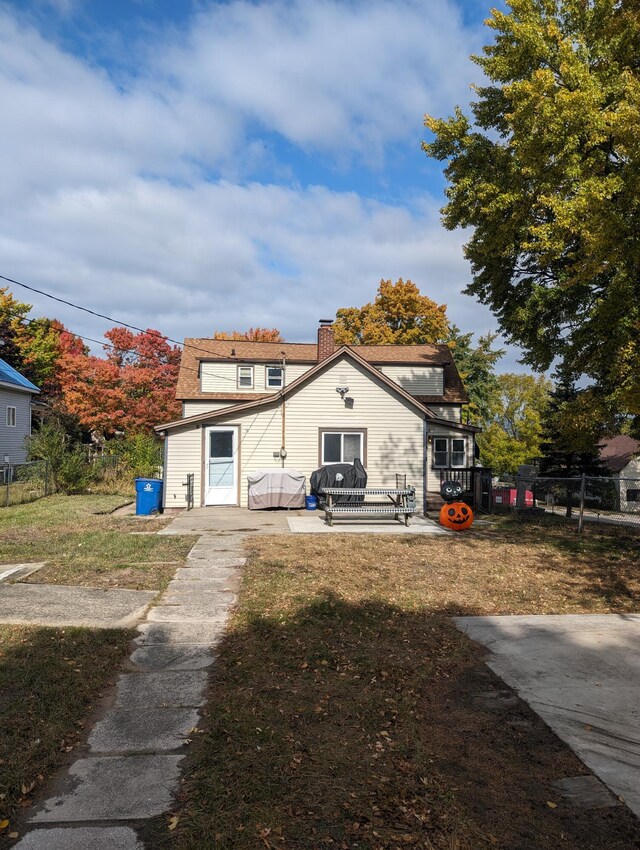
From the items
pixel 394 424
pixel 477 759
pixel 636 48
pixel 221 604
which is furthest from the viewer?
pixel 394 424

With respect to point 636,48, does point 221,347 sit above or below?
below

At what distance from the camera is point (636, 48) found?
1287cm

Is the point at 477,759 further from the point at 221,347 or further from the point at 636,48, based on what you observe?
the point at 221,347

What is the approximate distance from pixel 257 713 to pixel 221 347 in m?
21.2

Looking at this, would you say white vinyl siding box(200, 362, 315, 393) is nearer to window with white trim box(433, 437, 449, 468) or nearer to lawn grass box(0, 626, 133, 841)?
window with white trim box(433, 437, 449, 468)

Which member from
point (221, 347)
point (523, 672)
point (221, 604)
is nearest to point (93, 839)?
point (523, 672)

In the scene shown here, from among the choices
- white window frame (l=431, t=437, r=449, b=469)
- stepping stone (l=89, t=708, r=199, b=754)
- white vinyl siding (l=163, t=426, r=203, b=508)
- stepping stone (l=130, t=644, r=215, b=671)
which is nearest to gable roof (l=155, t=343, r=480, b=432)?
white vinyl siding (l=163, t=426, r=203, b=508)

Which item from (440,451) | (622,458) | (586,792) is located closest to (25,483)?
(440,451)

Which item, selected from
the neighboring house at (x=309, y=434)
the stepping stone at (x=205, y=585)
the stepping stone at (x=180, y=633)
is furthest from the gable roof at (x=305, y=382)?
the stepping stone at (x=180, y=633)

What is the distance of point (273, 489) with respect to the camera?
18062 millimetres

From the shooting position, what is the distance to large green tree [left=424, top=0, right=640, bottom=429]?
10469 millimetres

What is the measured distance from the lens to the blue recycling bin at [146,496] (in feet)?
54.1

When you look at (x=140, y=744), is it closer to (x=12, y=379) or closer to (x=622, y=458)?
(x=12, y=379)

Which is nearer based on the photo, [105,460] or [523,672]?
[523,672]
